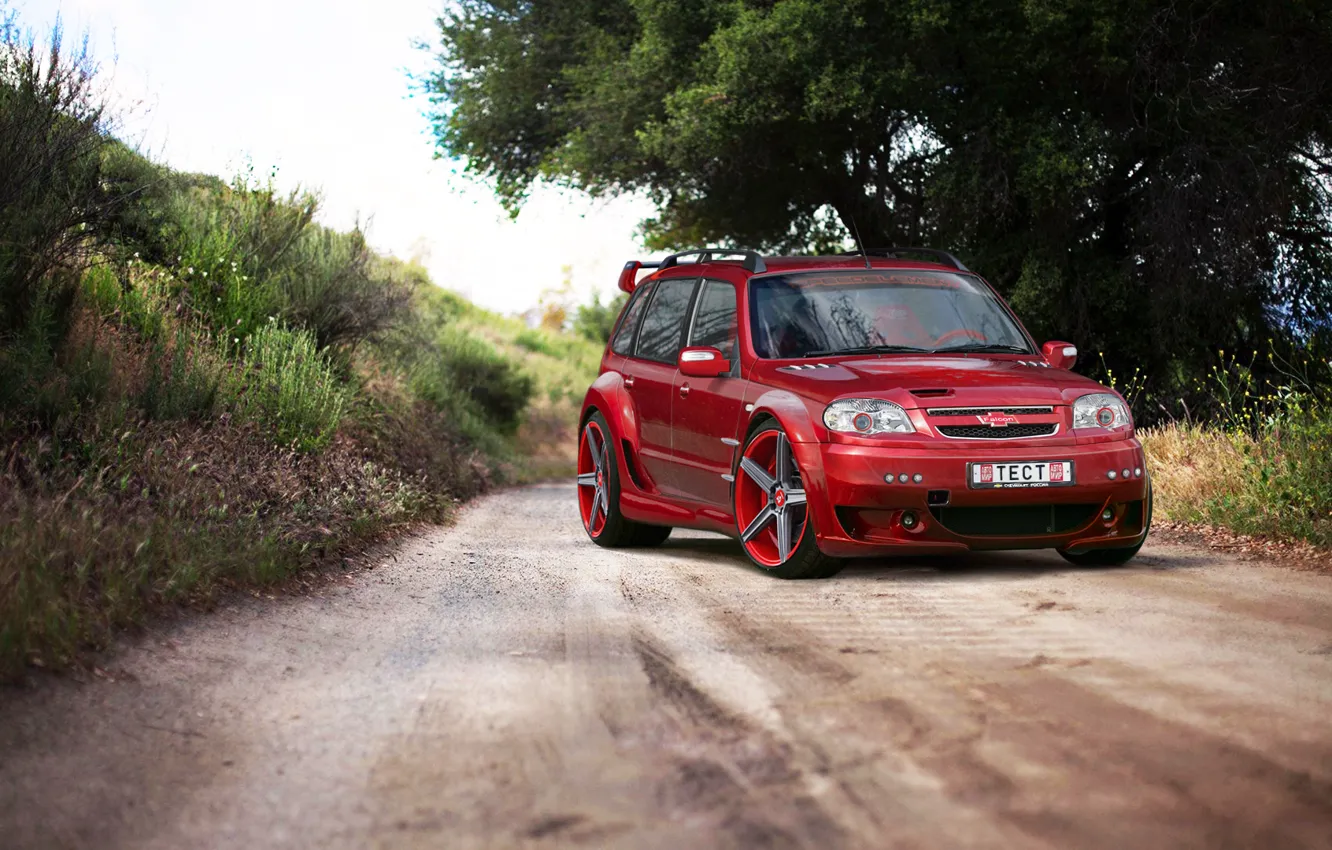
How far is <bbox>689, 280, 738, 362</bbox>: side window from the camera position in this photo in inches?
380

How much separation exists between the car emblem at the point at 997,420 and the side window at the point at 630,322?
3.71 m

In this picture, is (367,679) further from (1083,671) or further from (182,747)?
(1083,671)

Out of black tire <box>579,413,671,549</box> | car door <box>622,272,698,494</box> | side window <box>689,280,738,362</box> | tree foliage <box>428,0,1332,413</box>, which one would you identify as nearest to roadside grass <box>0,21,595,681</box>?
black tire <box>579,413,671,549</box>

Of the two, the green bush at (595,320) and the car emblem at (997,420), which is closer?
the car emblem at (997,420)

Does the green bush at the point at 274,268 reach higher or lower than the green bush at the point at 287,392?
higher

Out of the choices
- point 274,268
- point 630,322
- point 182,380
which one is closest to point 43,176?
point 182,380

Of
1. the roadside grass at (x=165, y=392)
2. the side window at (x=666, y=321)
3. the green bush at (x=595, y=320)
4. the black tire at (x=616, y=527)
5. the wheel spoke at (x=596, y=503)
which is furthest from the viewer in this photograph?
the green bush at (x=595, y=320)

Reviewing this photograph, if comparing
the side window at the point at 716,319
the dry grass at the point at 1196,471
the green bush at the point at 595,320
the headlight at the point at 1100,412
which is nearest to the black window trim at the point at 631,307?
the side window at the point at 716,319

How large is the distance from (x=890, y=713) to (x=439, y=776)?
1.43m

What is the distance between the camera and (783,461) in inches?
330

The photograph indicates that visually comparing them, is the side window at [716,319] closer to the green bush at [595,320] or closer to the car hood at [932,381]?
the car hood at [932,381]

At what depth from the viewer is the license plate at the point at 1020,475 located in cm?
792

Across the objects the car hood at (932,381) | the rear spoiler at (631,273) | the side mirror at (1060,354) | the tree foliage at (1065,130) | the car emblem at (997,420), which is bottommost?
the car emblem at (997,420)

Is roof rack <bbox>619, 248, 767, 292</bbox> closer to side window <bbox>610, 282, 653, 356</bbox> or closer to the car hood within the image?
side window <bbox>610, 282, 653, 356</bbox>
